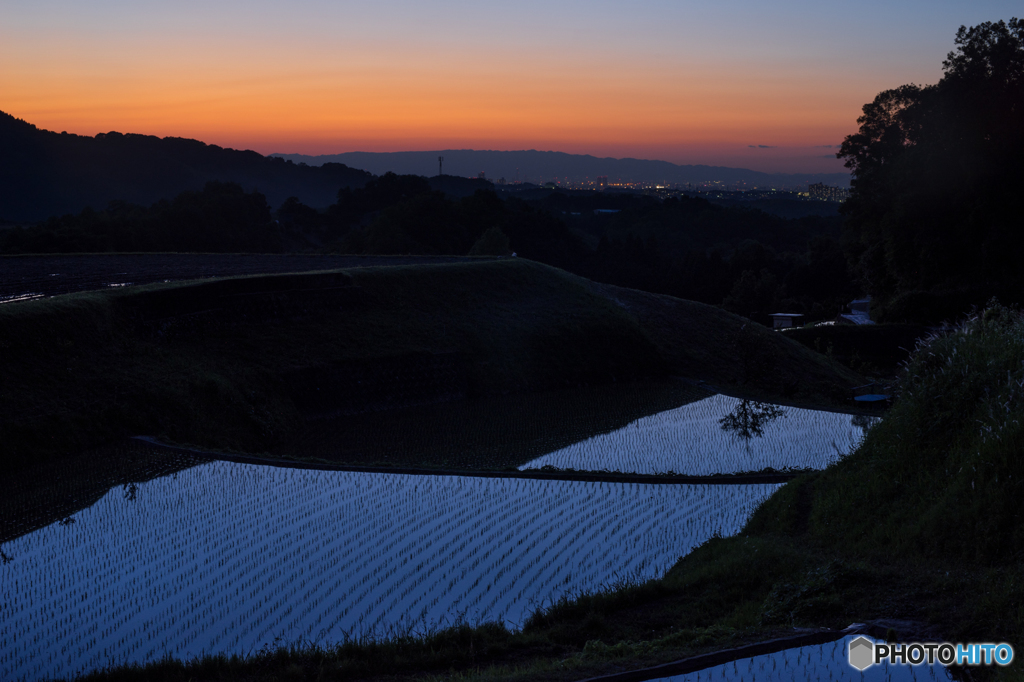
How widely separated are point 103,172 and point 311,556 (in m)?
133

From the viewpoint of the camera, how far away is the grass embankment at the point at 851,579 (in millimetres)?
7566

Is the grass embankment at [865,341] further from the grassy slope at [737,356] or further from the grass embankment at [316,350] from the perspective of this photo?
the grass embankment at [316,350]

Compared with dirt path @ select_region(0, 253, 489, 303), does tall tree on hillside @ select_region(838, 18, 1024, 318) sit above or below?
above

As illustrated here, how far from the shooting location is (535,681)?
22.6ft

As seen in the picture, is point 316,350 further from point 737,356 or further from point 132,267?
point 737,356

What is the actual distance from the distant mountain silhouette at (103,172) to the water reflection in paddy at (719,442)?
77786mm

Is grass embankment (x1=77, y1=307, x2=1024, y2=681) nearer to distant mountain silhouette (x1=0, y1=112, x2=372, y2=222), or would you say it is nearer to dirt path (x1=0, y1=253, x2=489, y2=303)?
dirt path (x1=0, y1=253, x2=489, y2=303)

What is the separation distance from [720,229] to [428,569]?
393 feet

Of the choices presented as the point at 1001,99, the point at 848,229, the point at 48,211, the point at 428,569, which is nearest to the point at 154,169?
the point at 48,211

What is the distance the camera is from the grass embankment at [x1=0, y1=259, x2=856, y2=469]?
61.8 feet

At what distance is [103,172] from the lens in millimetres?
126375

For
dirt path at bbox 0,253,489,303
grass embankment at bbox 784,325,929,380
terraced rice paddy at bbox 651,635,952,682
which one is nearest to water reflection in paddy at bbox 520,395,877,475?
terraced rice paddy at bbox 651,635,952,682

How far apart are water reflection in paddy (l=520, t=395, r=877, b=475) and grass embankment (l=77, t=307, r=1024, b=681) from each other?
5.11 metres

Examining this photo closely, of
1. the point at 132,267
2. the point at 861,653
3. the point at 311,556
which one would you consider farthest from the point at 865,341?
the point at 861,653
